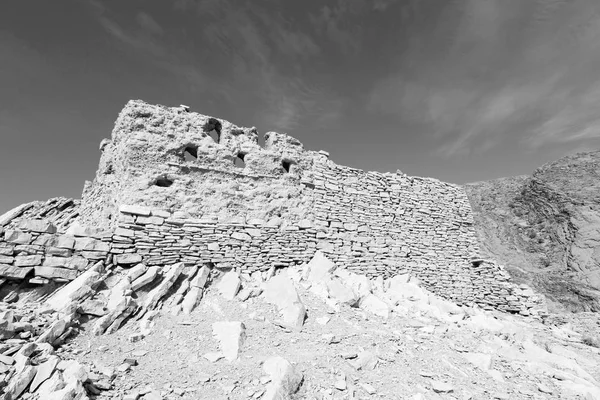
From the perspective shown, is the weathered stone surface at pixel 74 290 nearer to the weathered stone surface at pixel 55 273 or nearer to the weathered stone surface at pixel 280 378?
the weathered stone surface at pixel 55 273

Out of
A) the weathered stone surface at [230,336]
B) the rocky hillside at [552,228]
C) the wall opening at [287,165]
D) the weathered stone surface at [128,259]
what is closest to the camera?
the weathered stone surface at [230,336]

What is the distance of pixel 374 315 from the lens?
6.79 m

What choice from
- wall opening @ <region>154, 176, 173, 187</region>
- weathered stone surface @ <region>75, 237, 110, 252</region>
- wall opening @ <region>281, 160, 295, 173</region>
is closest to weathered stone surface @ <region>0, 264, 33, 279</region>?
weathered stone surface @ <region>75, 237, 110, 252</region>

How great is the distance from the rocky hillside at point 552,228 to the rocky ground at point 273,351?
12205 mm

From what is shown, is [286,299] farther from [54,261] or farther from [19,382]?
[54,261]

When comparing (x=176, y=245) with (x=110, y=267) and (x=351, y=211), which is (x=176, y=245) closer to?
(x=110, y=267)

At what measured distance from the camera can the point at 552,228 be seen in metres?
21.7

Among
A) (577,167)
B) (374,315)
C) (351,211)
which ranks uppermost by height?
(577,167)

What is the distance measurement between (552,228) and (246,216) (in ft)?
82.2

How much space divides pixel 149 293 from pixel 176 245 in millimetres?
1317

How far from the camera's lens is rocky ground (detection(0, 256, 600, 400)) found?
382 cm

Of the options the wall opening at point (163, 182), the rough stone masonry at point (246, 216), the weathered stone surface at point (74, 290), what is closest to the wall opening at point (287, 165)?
the rough stone masonry at point (246, 216)

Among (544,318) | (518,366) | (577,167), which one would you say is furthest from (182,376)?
(577,167)

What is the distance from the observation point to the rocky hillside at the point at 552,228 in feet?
56.3
